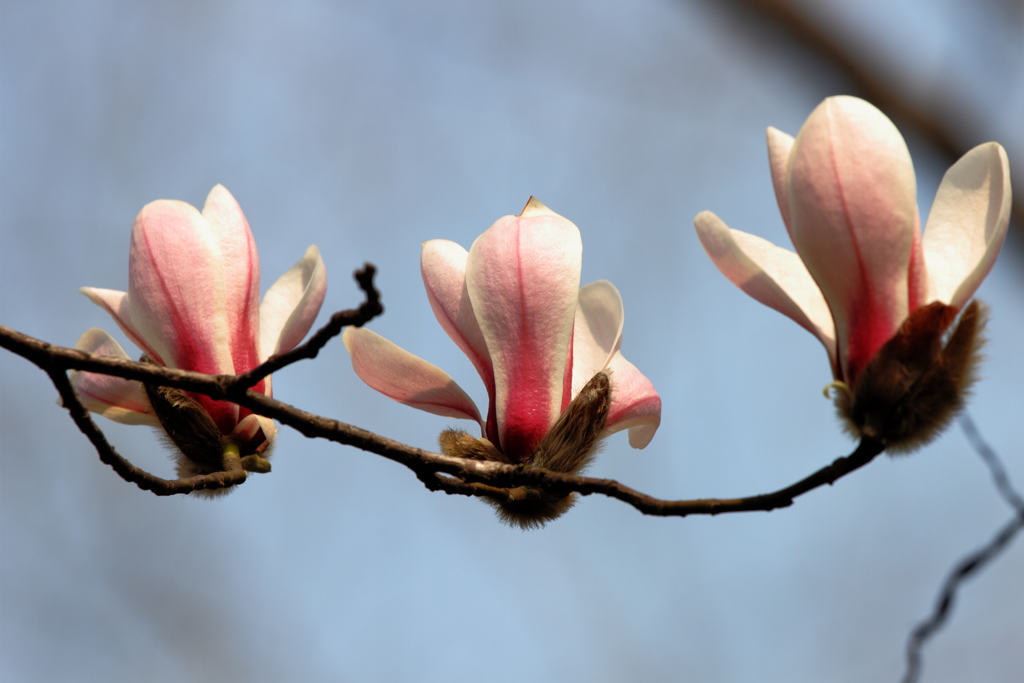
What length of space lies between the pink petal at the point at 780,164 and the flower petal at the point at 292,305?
51cm

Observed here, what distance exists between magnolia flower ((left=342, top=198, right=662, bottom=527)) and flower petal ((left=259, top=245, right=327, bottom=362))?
0.20 feet

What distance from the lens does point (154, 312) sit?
98cm

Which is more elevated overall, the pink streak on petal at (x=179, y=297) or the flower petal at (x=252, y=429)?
the pink streak on petal at (x=179, y=297)

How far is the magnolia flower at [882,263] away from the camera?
773mm

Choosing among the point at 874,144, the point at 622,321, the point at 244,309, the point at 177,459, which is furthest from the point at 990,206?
the point at 177,459

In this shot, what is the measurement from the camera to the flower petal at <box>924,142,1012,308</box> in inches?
31.9

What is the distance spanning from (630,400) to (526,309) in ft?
0.56

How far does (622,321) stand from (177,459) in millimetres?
552

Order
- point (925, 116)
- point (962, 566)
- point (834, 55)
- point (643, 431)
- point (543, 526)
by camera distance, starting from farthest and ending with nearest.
A: point (925, 116)
point (834, 55)
point (643, 431)
point (543, 526)
point (962, 566)

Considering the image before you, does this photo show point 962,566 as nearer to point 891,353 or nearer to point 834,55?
point 891,353

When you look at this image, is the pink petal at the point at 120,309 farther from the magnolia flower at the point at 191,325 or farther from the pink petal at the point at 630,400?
the pink petal at the point at 630,400

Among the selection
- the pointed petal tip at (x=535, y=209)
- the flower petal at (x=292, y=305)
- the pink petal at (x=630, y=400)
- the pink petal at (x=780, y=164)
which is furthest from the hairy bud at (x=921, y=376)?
the flower petal at (x=292, y=305)

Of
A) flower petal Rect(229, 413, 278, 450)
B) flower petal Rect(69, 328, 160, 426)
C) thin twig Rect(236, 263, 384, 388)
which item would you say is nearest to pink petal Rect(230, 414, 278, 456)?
flower petal Rect(229, 413, 278, 450)

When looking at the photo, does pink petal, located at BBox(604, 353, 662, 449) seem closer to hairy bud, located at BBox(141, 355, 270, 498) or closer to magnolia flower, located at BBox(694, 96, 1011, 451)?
magnolia flower, located at BBox(694, 96, 1011, 451)
